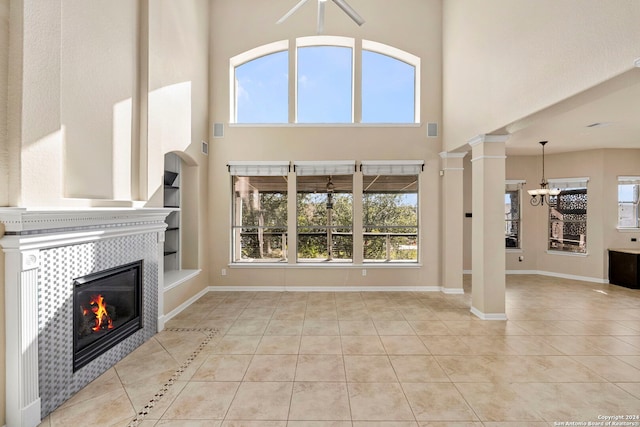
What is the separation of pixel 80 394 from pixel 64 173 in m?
1.94

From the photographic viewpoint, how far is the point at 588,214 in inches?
258

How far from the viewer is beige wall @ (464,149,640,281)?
638 centimetres

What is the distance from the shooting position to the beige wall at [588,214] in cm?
638

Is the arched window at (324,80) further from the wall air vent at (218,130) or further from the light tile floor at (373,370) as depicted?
→ the light tile floor at (373,370)

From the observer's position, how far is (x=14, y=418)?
2.06 meters

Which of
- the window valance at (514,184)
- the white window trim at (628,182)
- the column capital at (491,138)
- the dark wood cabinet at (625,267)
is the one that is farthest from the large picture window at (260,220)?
the white window trim at (628,182)

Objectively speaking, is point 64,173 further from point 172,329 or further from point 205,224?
point 205,224

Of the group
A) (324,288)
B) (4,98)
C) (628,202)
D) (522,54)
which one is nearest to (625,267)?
(628,202)

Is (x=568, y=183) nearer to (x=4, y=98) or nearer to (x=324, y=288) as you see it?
(x=324, y=288)

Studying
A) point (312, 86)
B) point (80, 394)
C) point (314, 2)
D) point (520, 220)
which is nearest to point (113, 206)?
point (80, 394)

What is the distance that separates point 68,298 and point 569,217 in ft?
30.1

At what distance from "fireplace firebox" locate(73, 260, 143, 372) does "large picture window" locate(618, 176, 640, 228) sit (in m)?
9.31

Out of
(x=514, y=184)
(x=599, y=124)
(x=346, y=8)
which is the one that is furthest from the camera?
(x=514, y=184)

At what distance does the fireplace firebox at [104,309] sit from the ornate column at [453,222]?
5.07 m
